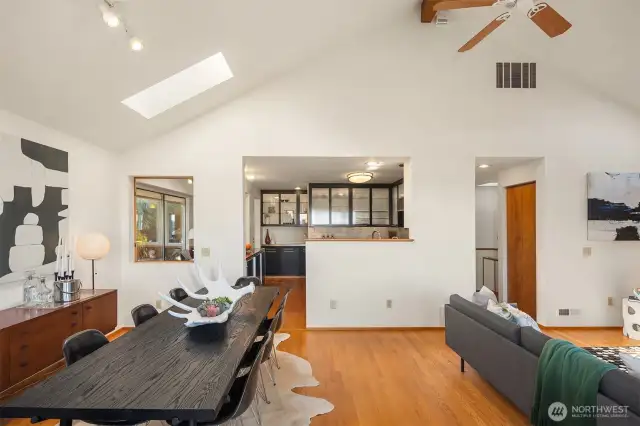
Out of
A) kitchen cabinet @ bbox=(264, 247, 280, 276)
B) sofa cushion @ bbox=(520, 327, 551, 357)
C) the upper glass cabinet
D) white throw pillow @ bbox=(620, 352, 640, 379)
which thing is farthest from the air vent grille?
kitchen cabinet @ bbox=(264, 247, 280, 276)

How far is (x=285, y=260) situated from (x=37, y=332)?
20.4ft

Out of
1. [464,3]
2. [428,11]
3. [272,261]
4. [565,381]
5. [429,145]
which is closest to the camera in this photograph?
[565,381]

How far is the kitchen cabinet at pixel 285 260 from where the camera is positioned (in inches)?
347

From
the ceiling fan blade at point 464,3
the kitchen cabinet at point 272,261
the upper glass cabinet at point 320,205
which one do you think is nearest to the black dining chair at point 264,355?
the ceiling fan blade at point 464,3

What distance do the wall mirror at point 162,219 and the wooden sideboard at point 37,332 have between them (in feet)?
4.86

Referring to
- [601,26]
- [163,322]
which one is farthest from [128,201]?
[601,26]

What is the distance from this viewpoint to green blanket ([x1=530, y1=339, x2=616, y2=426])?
72.6 inches

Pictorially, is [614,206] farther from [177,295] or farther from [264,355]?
[177,295]

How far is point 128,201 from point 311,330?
3008 mm

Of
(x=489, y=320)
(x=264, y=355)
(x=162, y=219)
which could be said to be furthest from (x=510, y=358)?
(x=162, y=219)

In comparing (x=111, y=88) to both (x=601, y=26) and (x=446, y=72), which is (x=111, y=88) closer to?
(x=446, y=72)

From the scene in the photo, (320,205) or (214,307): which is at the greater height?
(320,205)

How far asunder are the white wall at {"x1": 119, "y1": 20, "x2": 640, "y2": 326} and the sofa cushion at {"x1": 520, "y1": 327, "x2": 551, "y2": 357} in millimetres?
2349

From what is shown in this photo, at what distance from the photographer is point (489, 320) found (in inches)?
113
